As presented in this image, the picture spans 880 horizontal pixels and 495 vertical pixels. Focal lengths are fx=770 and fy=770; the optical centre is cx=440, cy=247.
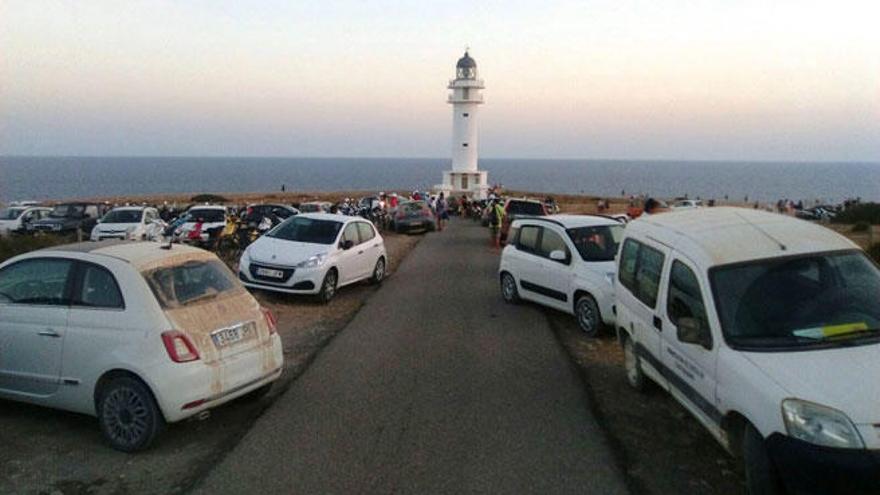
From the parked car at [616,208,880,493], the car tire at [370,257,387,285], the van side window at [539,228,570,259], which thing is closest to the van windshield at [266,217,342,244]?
the car tire at [370,257,387,285]

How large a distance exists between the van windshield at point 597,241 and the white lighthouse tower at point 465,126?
50.1 metres

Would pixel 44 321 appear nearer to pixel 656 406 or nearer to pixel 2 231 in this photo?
pixel 656 406

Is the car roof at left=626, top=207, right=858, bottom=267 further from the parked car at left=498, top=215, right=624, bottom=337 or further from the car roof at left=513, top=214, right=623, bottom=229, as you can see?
the car roof at left=513, top=214, right=623, bottom=229

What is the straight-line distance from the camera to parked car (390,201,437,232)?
3158cm

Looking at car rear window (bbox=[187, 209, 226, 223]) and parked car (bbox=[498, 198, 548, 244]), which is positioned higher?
parked car (bbox=[498, 198, 548, 244])

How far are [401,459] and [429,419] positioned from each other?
1.04 meters

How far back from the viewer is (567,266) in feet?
40.1


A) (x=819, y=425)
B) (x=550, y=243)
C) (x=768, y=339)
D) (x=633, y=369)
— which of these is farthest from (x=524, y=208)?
(x=819, y=425)

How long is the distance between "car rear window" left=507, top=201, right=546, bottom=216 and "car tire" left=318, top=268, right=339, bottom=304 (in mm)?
13690

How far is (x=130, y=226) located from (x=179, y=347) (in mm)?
18614

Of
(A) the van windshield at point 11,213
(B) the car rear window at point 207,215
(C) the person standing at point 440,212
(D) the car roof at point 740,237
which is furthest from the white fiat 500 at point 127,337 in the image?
(C) the person standing at point 440,212

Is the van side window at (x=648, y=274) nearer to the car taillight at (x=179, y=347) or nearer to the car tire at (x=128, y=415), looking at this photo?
the car taillight at (x=179, y=347)

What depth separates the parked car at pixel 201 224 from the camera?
71.4 feet

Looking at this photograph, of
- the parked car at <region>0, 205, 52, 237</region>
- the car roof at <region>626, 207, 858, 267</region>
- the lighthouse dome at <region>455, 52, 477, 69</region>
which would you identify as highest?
the lighthouse dome at <region>455, 52, 477, 69</region>
